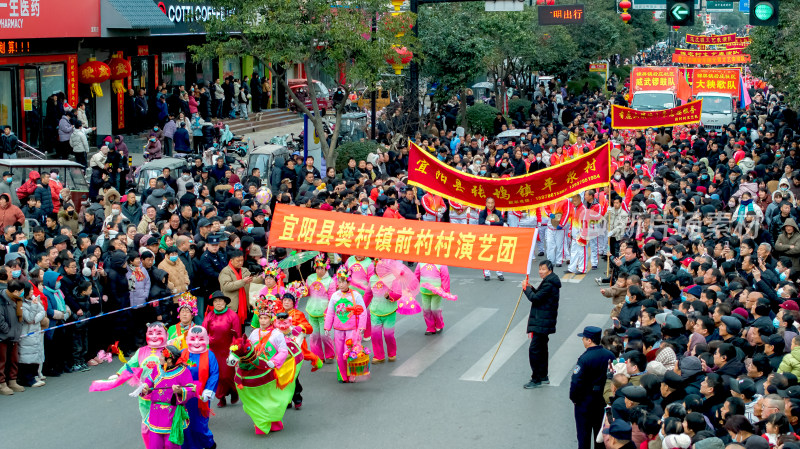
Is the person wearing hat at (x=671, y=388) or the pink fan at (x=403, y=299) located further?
the pink fan at (x=403, y=299)

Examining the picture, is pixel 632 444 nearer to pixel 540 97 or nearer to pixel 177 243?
pixel 177 243

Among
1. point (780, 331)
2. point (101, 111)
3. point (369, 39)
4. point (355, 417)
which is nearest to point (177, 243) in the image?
point (355, 417)

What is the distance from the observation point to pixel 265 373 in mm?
11203

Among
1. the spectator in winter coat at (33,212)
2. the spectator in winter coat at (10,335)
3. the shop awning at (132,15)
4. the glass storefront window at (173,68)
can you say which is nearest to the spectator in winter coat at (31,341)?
the spectator in winter coat at (10,335)

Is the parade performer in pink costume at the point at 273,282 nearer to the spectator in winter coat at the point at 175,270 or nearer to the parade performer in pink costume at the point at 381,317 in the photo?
the parade performer in pink costume at the point at 381,317

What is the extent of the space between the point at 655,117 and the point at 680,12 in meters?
9.11

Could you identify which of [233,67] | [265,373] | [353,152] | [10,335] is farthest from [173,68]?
[265,373]

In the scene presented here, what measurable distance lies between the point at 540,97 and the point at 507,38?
8.79 m

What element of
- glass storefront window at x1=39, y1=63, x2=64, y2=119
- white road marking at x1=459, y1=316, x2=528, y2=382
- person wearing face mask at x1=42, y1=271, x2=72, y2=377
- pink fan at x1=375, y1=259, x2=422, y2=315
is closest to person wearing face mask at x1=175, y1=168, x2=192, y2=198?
person wearing face mask at x1=42, y1=271, x2=72, y2=377

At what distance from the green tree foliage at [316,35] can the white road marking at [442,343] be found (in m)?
10.3

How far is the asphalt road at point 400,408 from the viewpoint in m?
11.2

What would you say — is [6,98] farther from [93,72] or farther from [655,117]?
[655,117]

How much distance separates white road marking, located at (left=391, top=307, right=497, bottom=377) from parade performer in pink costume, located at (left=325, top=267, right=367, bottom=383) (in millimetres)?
912

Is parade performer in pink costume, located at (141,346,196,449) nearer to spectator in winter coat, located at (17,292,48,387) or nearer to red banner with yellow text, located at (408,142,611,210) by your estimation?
spectator in winter coat, located at (17,292,48,387)
